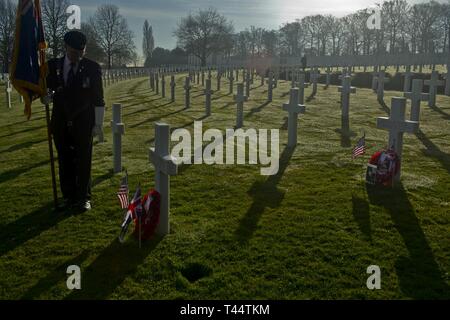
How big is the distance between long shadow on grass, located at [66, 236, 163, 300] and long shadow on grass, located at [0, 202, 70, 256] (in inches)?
37.7

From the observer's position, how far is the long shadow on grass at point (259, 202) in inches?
192

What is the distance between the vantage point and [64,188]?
5.61 metres

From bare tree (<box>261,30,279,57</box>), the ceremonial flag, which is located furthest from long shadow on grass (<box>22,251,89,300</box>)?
bare tree (<box>261,30,279,57</box>)

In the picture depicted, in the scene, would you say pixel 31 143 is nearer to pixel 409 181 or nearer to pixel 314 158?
pixel 314 158

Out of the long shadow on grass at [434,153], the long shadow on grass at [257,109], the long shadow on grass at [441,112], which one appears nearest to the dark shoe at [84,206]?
the long shadow on grass at [434,153]

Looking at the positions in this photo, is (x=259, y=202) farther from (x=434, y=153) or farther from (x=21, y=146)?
(x=21, y=146)

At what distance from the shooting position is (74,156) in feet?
18.2

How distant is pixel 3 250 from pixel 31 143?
6.05 metres

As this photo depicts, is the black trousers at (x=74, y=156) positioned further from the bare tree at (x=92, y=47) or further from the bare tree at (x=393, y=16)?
the bare tree at (x=393, y=16)

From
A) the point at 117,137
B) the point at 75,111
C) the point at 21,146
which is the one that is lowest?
the point at 21,146

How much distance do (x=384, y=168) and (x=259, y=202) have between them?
1.91 metres

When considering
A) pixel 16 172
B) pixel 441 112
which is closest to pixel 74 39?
pixel 16 172

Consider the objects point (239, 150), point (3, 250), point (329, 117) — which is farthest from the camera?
point (329, 117)
